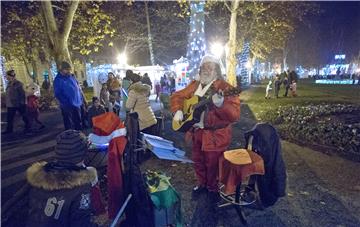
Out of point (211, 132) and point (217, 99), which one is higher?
point (217, 99)

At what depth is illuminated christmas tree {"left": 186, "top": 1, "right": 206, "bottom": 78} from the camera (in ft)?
46.1

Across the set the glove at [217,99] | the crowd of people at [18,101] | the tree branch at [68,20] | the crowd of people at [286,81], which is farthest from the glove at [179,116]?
the crowd of people at [286,81]

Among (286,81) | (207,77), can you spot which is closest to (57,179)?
(207,77)

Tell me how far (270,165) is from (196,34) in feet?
38.6

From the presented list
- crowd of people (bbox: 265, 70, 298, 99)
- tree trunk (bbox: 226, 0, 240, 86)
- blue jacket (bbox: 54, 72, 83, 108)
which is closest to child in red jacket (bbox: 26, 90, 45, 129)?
blue jacket (bbox: 54, 72, 83, 108)

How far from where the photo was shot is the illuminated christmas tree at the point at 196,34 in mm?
14039

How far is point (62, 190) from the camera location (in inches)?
89.1

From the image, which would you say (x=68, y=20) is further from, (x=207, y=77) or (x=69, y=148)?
(x=69, y=148)

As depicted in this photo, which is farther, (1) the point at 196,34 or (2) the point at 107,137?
(1) the point at 196,34

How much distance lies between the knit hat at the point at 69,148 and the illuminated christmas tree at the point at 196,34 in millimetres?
11792

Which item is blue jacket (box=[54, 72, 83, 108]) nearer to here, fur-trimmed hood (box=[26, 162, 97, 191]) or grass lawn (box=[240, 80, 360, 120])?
fur-trimmed hood (box=[26, 162, 97, 191])

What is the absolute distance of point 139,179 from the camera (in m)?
2.85

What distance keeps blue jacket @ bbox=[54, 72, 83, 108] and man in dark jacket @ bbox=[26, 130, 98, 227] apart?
193 inches

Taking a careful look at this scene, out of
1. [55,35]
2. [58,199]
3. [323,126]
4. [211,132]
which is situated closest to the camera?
[58,199]
